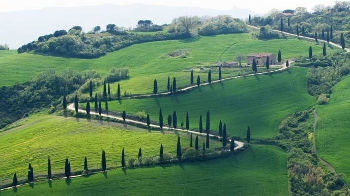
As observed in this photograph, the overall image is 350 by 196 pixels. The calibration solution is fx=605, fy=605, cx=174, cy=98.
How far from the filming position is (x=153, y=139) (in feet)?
427

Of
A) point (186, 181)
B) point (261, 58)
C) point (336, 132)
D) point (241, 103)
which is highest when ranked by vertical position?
point (261, 58)

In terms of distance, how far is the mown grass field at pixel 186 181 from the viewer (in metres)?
108

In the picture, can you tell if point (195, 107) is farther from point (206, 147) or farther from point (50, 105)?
point (50, 105)

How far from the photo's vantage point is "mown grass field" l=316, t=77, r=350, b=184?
12177 centimetres

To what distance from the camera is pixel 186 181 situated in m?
112

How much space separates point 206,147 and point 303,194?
24.3m

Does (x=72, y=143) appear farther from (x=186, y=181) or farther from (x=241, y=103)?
(x=241, y=103)

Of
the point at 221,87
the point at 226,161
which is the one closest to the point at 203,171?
→ the point at 226,161

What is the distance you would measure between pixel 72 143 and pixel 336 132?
57557mm

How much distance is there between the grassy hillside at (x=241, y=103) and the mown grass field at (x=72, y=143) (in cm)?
1225

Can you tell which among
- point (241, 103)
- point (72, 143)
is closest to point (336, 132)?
point (241, 103)

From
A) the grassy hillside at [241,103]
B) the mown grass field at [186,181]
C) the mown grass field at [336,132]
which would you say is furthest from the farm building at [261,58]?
the mown grass field at [186,181]

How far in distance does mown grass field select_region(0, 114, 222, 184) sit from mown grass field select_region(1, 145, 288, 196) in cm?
569

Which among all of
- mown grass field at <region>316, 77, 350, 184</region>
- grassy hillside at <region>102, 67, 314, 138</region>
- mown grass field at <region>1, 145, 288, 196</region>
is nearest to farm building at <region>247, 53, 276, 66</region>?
grassy hillside at <region>102, 67, 314, 138</region>
